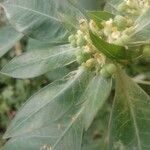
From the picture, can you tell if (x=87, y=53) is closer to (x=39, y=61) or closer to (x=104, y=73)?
(x=104, y=73)

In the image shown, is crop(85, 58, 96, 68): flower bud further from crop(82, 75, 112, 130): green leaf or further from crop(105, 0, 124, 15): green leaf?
crop(105, 0, 124, 15): green leaf

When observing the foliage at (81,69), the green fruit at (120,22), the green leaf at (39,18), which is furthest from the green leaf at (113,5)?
the green fruit at (120,22)

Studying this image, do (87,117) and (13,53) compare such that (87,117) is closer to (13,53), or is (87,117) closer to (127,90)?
(127,90)

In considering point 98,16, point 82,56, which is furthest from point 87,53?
point 98,16

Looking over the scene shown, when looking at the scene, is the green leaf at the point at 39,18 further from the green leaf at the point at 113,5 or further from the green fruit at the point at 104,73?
the green fruit at the point at 104,73

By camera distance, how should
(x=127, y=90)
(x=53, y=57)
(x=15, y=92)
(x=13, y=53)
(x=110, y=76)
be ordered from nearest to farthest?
(x=110, y=76) → (x=127, y=90) → (x=53, y=57) → (x=13, y=53) → (x=15, y=92)

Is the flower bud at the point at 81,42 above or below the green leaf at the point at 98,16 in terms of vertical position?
below

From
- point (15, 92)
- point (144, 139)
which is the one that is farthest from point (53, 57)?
point (15, 92)

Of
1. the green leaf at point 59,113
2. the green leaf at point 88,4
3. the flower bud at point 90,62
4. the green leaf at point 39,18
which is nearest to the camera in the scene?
the flower bud at point 90,62
